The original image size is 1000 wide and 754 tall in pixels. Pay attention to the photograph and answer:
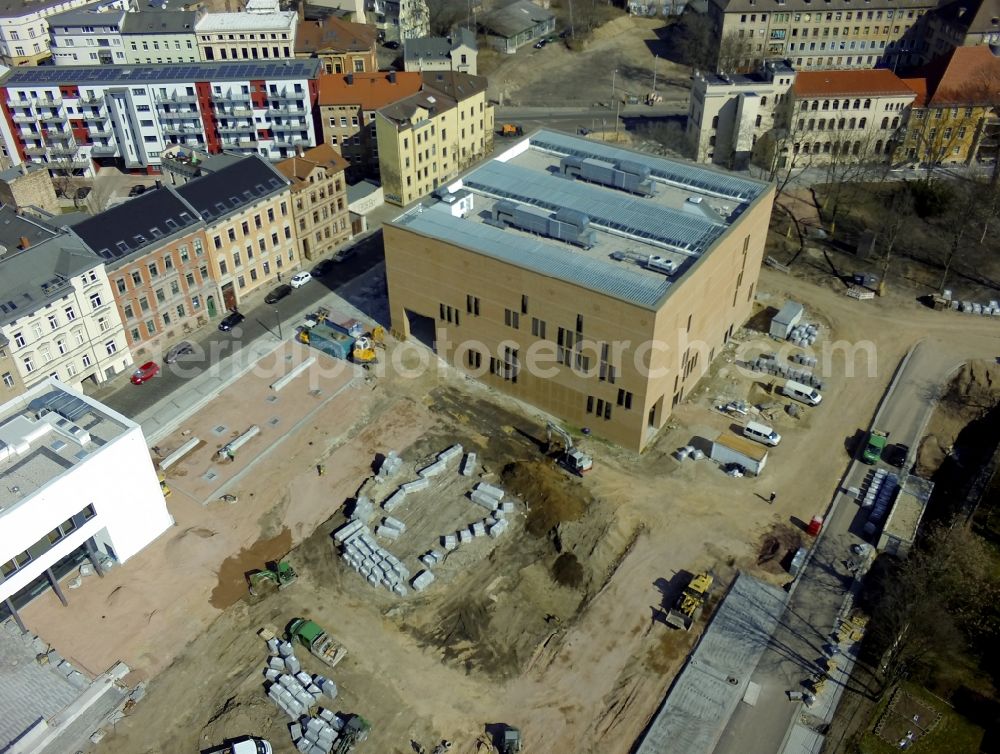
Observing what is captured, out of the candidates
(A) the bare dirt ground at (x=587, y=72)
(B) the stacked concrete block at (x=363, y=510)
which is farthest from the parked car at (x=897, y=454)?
(A) the bare dirt ground at (x=587, y=72)

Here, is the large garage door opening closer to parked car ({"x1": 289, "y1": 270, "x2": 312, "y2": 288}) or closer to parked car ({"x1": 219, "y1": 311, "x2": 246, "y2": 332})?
parked car ({"x1": 289, "y1": 270, "x2": 312, "y2": 288})

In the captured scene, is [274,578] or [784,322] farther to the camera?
[784,322]

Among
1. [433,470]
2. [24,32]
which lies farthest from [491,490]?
[24,32]

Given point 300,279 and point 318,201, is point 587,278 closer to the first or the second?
point 300,279

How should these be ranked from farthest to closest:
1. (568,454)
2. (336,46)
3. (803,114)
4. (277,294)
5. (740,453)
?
(336,46), (803,114), (277,294), (568,454), (740,453)

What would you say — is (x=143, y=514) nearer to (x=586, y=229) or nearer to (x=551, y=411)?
(x=551, y=411)

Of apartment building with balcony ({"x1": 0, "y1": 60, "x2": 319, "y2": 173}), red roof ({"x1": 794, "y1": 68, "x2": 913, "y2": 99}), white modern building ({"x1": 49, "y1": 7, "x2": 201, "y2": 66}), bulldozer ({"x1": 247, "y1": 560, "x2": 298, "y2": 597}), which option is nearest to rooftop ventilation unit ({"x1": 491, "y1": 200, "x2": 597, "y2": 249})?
bulldozer ({"x1": 247, "y1": 560, "x2": 298, "y2": 597})

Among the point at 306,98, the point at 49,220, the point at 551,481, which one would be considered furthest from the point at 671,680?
the point at 306,98
